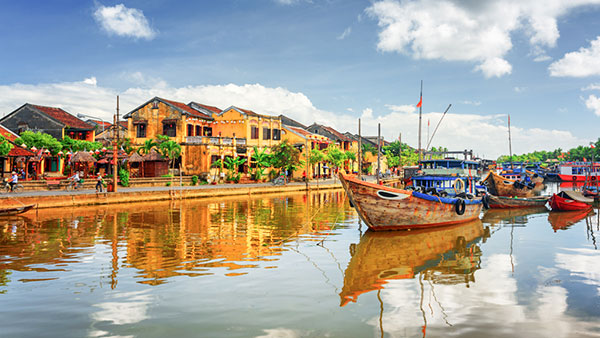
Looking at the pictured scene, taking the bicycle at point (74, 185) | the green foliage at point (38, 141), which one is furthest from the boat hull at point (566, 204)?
the green foliage at point (38, 141)

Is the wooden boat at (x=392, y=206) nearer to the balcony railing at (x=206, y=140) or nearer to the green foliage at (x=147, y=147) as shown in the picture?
the balcony railing at (x=206, y=140)

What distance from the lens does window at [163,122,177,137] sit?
1768 inches

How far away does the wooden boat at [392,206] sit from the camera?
57.2 feet

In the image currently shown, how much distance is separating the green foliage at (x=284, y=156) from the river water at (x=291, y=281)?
1114 inches

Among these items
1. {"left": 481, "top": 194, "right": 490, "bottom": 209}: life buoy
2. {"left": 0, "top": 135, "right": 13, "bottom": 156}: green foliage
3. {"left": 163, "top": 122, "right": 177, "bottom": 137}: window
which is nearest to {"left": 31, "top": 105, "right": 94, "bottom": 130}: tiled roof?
{"left": 163, "top": 122, "right": 177, "bottom": 137}: window

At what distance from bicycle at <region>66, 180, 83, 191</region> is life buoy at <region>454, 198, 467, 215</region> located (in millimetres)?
27656

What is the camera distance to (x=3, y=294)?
9.06 metres

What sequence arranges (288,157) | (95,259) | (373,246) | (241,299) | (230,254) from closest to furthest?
(241,299) < (95,259) < (230,254) < (373,246) < (288,157)

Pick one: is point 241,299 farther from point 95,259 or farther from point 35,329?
point 95,259

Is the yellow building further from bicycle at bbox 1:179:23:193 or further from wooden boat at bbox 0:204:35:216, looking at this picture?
wooden boat at bbox 0:204:35:216

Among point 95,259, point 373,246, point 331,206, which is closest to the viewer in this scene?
point 95,259

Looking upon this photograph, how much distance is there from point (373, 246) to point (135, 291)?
910 cm

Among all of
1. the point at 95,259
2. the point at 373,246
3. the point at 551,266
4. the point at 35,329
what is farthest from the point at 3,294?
the point at 551,266

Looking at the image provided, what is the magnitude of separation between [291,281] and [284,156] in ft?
125
